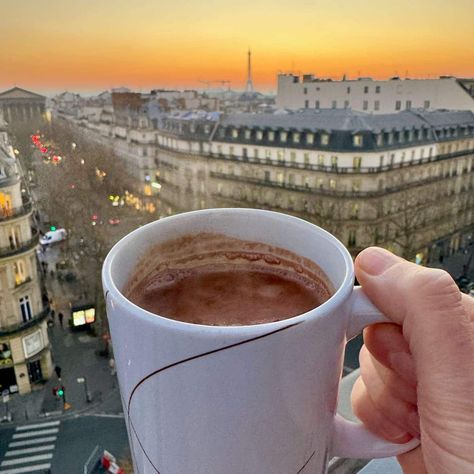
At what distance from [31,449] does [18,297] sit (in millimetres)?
2549

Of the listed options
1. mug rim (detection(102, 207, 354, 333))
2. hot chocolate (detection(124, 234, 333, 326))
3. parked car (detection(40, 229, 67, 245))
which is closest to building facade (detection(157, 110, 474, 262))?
parked car (detection(40, 229, 67, 245))

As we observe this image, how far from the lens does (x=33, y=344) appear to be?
9086 millimetres

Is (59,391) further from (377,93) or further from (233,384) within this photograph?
(377,93)

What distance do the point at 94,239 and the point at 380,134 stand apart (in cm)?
752

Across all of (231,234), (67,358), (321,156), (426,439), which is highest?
(231,234)

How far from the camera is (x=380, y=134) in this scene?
12750mm

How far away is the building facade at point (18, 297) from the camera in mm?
8234

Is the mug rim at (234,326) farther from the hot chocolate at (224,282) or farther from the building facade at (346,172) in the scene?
the building facade at (346,172)

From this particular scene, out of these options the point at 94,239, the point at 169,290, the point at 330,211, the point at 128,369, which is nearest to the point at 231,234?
the point at 169,290

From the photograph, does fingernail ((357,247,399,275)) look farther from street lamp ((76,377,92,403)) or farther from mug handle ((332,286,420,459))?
street lamp ((76,377,92,403))

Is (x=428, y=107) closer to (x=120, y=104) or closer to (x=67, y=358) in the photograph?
(x=120, y=104)

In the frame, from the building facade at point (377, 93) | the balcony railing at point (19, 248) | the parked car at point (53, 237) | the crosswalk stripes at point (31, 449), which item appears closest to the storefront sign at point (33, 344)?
the crosswalk stripes at point (31, 449)

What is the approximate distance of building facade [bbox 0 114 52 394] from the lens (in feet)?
27.0

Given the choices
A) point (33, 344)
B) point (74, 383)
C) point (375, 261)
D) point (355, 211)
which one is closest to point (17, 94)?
point (33, 344)
